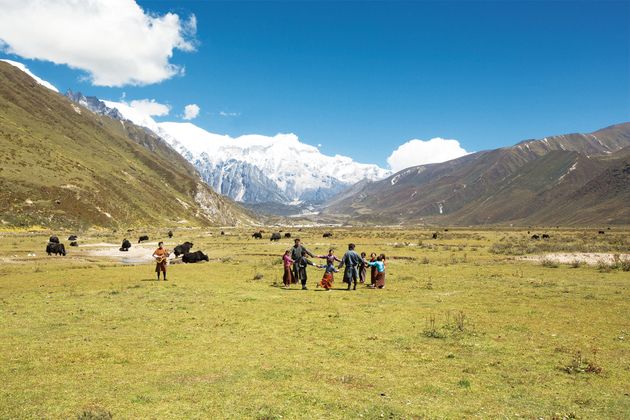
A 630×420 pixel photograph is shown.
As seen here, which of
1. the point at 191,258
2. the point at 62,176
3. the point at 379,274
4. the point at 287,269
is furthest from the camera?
the point at 62,176

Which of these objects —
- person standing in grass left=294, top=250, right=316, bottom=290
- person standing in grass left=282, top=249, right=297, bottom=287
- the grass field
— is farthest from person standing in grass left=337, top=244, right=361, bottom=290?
person standing in grass left=282, top=249, right=297, bottom=287

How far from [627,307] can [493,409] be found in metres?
15.4

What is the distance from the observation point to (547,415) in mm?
9352

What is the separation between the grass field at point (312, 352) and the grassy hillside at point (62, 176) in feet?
285

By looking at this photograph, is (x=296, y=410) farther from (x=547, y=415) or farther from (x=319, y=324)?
(x=319, y=324)

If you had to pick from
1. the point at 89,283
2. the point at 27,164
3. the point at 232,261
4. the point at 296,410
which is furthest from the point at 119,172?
the point at 296,410

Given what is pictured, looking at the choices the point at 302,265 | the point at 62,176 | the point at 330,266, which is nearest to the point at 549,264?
the point at 330,266

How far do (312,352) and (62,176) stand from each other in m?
129

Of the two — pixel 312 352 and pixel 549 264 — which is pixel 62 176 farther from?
pixel 312 352

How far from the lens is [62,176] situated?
120812 millimetres

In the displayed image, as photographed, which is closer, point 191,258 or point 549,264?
→ point 549,264

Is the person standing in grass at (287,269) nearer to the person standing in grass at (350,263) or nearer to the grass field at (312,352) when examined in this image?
the grass field at (312,352)

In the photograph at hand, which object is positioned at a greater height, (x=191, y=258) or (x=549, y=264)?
(x=191, y=258)

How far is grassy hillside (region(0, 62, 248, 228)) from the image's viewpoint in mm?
100875
